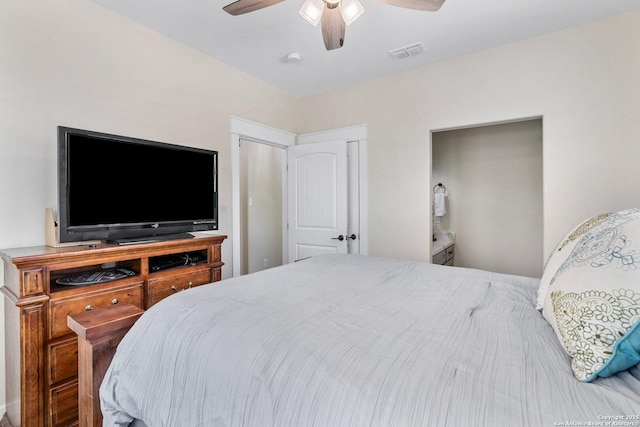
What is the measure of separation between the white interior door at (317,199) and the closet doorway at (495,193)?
1.16 metres

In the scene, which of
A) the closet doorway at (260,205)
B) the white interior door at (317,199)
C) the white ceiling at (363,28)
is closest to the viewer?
the white ceiling at (363,28)

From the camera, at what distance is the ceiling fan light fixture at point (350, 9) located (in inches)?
64.6

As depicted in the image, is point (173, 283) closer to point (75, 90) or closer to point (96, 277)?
point (96, 277)

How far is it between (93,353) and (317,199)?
9.04ft

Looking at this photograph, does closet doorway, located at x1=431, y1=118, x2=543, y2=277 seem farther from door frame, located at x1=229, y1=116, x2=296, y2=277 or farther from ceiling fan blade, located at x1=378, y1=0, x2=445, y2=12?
door frame, located at x1=229, y1=116, x2=296, y2=277

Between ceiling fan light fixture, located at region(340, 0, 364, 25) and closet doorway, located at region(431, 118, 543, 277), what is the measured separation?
1.90 meters

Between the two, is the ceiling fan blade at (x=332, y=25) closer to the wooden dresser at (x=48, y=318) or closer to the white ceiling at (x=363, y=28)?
the white ceiling at (x=363, y=28)

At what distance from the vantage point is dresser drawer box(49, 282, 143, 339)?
149 centimetres

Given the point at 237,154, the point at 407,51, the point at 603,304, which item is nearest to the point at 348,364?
the point at 603,304

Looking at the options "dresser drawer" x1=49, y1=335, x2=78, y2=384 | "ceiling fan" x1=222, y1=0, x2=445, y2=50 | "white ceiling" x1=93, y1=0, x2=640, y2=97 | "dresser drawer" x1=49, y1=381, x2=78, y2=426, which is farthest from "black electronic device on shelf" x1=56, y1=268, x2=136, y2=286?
"white ceiling" x1=93, y1=0, x2=640, y2=97

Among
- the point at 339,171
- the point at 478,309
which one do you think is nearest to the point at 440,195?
the point at 339,171

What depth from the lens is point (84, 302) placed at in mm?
1606

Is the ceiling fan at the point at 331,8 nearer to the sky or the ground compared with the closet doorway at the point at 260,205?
nearer to the sky

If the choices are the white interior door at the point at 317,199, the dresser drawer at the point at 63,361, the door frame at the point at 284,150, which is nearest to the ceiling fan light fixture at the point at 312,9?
the door frame at the point at 284,150
